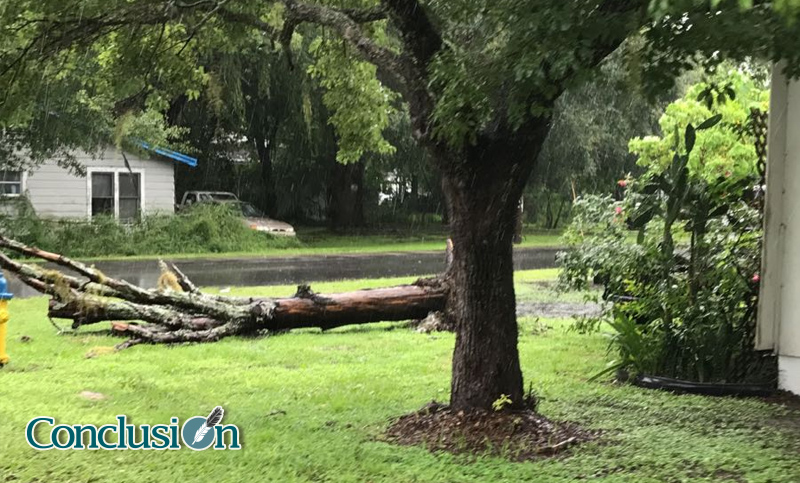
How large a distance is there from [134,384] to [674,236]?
529 cm

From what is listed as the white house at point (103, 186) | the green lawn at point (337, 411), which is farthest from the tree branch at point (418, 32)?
the white house at point (103, 186)

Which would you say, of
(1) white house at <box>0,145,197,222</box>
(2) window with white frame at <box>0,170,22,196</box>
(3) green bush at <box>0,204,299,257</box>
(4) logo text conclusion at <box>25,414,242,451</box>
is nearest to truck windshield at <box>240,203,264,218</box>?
(3) green bush at <box>0,204,299,257</box>

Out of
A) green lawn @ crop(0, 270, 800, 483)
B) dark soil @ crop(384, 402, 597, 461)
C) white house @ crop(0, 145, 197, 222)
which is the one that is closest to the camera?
green lawn @ crop(0, 270, 800, 483)

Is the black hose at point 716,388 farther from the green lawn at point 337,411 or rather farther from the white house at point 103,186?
the white house at point 103,186

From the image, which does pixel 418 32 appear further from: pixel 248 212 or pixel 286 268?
pixel 248 212

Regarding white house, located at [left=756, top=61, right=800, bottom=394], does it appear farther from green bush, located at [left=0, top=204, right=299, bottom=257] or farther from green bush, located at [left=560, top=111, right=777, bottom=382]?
green bush, located at [left=0, top=204, right=299, bottom=257]

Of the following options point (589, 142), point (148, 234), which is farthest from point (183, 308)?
point (589, 142)

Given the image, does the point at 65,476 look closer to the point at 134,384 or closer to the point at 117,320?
the point at 134,384

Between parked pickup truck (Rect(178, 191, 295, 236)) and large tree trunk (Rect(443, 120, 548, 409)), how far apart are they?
20.7 meters

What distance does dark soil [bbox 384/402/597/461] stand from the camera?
483 cm

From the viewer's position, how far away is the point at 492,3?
13.8 feet

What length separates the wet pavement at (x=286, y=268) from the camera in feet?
52.1

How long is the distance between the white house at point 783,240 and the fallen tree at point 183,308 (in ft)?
14.8

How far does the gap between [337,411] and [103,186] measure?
20526 millimetres
